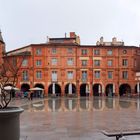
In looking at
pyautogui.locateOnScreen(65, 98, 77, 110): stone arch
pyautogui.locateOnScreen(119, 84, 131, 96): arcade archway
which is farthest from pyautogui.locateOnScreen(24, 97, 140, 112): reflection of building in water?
pyautogui.locateOnScreen(119, 84, 131, 96): arcade archway

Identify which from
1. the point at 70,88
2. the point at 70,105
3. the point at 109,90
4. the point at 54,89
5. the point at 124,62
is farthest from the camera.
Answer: the point at 109,90

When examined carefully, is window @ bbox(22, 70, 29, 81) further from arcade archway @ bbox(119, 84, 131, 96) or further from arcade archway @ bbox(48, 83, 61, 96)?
arcade archway @ bbox(119, 84, 131, 96)

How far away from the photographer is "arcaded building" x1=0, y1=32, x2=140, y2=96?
2795 inches

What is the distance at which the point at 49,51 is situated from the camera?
71.2 m

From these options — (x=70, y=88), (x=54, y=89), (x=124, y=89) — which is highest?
(x=70, y=88)

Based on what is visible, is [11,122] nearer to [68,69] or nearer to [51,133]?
[51,133]

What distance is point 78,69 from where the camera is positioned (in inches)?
2837

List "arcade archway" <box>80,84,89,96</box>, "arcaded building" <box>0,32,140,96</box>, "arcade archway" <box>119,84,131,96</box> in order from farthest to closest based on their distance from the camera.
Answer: "arcade archway" <box>119,84,131,96</box> < "arcade archway" <box>80,84,89,96</box> < "arcaded building" <box>0,32,140,96</box>

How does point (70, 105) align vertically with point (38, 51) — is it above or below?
below

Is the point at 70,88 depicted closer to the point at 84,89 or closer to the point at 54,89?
the point at 54,89

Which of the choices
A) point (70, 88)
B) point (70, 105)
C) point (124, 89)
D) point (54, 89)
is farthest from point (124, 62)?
point (70, 105)

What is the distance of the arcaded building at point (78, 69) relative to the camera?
71000 mm

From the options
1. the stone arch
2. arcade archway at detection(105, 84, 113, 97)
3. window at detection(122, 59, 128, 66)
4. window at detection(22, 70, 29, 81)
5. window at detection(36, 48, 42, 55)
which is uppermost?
window at detection(36, 48, 42, 55)

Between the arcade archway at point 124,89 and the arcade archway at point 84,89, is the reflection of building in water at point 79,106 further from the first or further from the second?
the arcade archway at point 124,89
